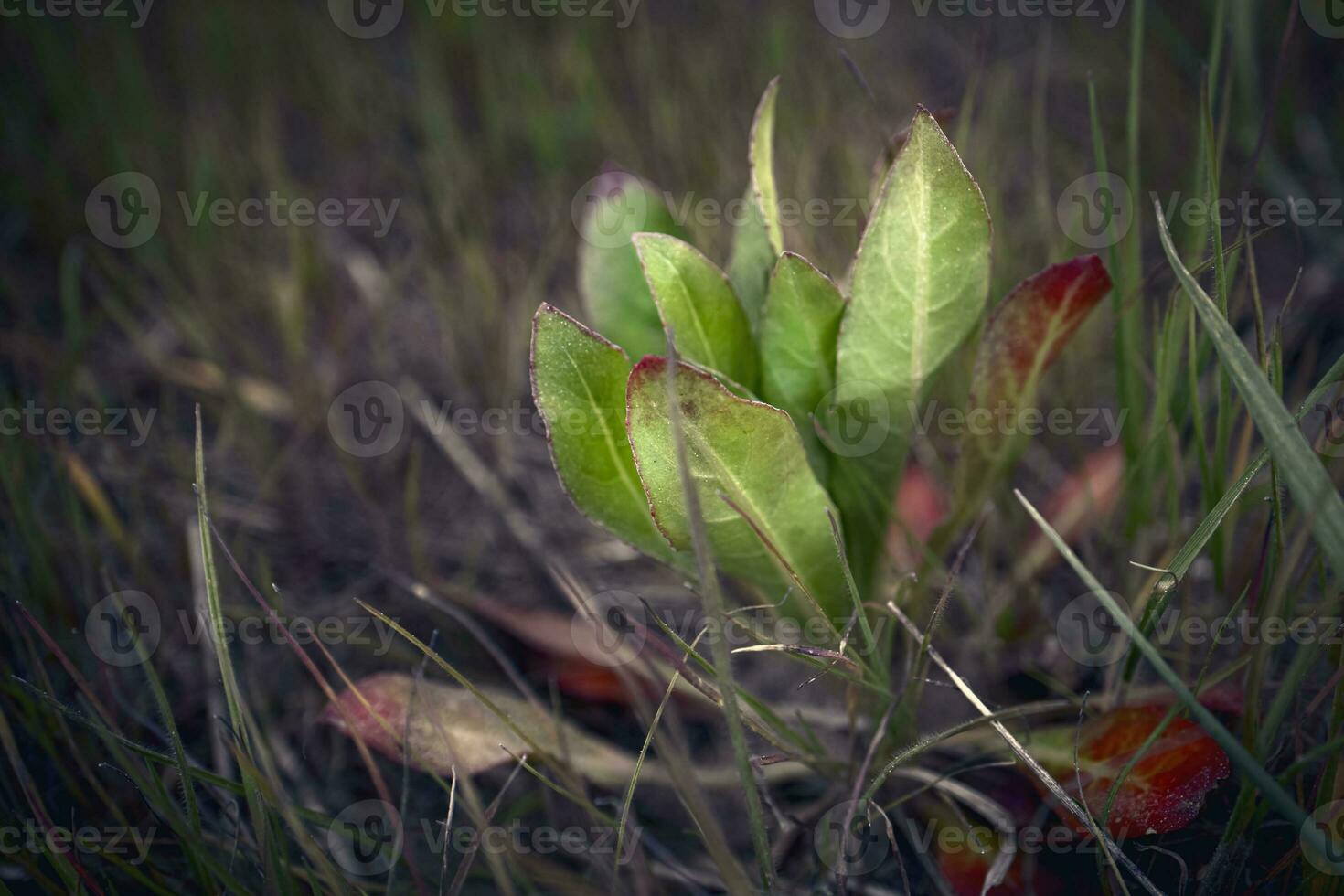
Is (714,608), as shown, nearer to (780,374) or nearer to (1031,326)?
(780,374)

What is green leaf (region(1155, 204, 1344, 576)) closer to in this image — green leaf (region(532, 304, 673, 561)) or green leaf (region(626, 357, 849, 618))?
green leaf (region(626, 357, 849, 618))

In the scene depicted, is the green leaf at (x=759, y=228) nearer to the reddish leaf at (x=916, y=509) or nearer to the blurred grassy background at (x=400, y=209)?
the blurred grassy background at (x=400, y=209)

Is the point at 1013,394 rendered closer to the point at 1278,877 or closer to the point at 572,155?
the point at 1278,877

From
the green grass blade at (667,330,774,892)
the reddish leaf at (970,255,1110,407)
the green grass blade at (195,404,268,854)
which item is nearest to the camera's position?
the green grass blade at (667,330,774,892)

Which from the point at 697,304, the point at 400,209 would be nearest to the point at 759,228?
the point at 697,304

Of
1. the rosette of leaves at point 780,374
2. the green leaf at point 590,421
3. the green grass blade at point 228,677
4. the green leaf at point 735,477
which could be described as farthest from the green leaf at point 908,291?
the green grass blade at point 228,677

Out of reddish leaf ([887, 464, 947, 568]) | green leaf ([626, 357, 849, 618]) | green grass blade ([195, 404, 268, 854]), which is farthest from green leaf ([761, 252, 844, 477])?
green grass blade ([195, 404, 268, 854])

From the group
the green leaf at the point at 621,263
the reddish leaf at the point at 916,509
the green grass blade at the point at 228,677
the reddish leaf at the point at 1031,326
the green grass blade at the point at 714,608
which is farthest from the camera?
the reddish leaf at the point at 916,509
